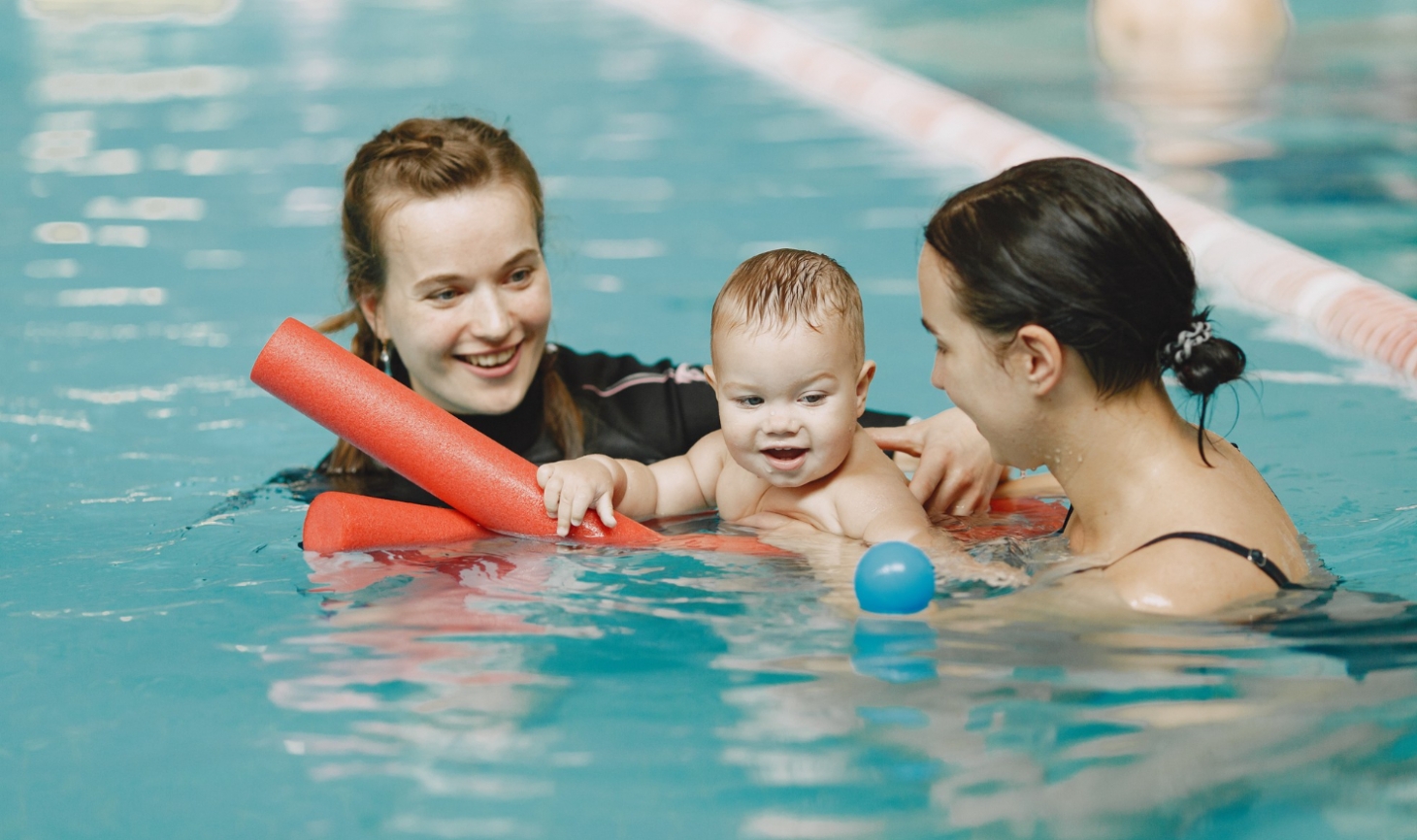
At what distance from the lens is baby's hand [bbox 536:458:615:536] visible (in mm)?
3211

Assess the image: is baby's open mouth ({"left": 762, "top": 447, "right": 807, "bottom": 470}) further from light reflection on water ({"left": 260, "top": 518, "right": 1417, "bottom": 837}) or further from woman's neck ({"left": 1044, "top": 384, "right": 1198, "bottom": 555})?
woman's neck ({"left": 1044, "top": 384, "right": 1198, "bottom": 555})

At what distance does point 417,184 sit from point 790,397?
1014 millimetres

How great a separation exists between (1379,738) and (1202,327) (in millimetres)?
751

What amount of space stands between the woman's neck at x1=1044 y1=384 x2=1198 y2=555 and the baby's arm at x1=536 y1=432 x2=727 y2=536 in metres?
1.00

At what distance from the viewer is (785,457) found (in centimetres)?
323

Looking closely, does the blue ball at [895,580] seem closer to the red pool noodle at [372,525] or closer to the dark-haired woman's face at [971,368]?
the dark-haired woman's face at [971,368]

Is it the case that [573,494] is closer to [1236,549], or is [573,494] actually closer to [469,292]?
[469,292]

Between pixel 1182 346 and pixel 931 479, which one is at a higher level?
pixel 1182 346

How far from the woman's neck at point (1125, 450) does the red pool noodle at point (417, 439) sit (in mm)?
977

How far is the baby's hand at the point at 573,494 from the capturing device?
321 cm

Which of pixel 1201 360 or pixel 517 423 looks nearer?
pixel 1201 360

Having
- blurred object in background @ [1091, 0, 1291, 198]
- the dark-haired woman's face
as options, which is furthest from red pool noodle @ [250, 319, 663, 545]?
blurred object in background @ [1091, 0, 1291, 198]

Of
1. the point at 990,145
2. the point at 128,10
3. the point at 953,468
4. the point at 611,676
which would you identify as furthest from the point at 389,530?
the point at 128,10

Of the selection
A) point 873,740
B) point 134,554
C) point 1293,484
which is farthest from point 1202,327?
point 134,554
